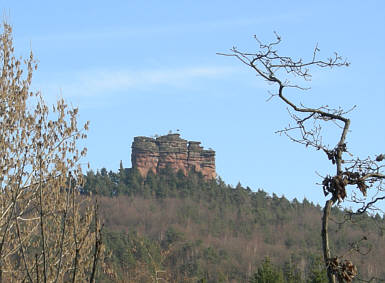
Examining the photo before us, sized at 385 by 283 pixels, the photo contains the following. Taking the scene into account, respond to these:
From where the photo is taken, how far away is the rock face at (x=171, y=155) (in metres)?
121

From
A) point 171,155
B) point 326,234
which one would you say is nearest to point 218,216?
point 171,155

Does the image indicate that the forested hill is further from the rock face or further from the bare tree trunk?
the bare tree trunk

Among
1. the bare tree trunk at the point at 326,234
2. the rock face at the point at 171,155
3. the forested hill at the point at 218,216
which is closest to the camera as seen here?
the bare tree trunk at the point at 326,234

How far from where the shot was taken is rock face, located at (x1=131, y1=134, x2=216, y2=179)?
398ft

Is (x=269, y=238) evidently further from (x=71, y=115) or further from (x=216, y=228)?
(x=71, y=115)

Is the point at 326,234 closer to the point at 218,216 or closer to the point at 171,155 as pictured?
the point at 218,216

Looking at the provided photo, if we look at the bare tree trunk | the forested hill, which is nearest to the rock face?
the forested hill

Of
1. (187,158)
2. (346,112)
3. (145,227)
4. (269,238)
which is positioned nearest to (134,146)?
(187,158)

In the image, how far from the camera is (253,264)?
8200 centimetres

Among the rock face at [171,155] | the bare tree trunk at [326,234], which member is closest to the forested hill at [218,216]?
the rock face at [171,155]

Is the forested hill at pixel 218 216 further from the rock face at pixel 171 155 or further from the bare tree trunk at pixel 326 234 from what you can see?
the bare tree trunk at pixel 326 234

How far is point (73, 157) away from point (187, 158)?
367 feet

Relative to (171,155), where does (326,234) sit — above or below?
below

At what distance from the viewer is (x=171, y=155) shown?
12275cm
